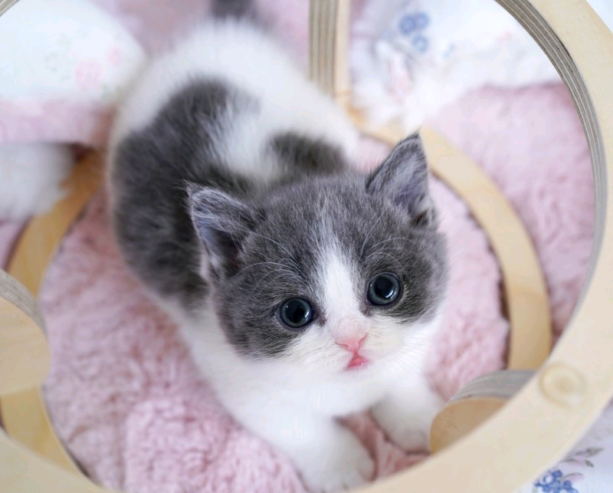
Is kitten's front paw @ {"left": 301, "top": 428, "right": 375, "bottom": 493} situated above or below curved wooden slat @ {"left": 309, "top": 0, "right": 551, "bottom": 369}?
below

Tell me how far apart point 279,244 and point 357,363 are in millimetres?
270

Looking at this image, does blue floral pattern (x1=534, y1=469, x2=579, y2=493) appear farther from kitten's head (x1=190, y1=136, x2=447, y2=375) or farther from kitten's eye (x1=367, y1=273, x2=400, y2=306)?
kitten's eye (x1=367, y1=273, x2=400, y2=306)

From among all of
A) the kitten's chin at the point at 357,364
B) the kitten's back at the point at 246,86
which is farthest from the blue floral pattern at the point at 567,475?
the kitten's back at the point at 246,86

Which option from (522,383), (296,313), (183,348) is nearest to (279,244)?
(296,313)

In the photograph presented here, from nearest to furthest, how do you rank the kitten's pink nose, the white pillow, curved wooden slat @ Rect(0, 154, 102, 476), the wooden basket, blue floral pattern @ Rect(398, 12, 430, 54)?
the wooden basket < the kitten's pink nose < curved wooden slat @ Rect(0, 154, 102, 476) < the white pillow < blue floral pattern @ Rect(398, 12, 430, 54)

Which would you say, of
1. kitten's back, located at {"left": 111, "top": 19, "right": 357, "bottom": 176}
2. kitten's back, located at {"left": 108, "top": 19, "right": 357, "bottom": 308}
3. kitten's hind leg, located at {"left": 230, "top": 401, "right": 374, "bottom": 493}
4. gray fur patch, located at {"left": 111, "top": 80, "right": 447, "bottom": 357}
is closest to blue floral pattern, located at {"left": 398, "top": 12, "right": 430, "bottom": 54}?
kitten's back, located at {"left": 111, "top": 19, "right": 357, "bottom": 176}

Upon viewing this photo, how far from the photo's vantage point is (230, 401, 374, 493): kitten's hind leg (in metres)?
1.48

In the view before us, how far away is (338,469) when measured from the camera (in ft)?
4.97

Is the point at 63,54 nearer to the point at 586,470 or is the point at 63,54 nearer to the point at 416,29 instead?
the point at 416,29

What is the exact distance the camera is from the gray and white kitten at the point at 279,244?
1154mm

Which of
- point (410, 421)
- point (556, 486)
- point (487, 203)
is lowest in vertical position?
point (410, 421)

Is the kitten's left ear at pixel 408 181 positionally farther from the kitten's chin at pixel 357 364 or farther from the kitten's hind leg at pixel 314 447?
the kitten's hind leg at pixel 314 447

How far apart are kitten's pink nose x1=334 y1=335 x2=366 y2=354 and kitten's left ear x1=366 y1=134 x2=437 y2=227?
1.03 feet

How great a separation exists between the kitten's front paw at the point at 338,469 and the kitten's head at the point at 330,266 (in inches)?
17.0
